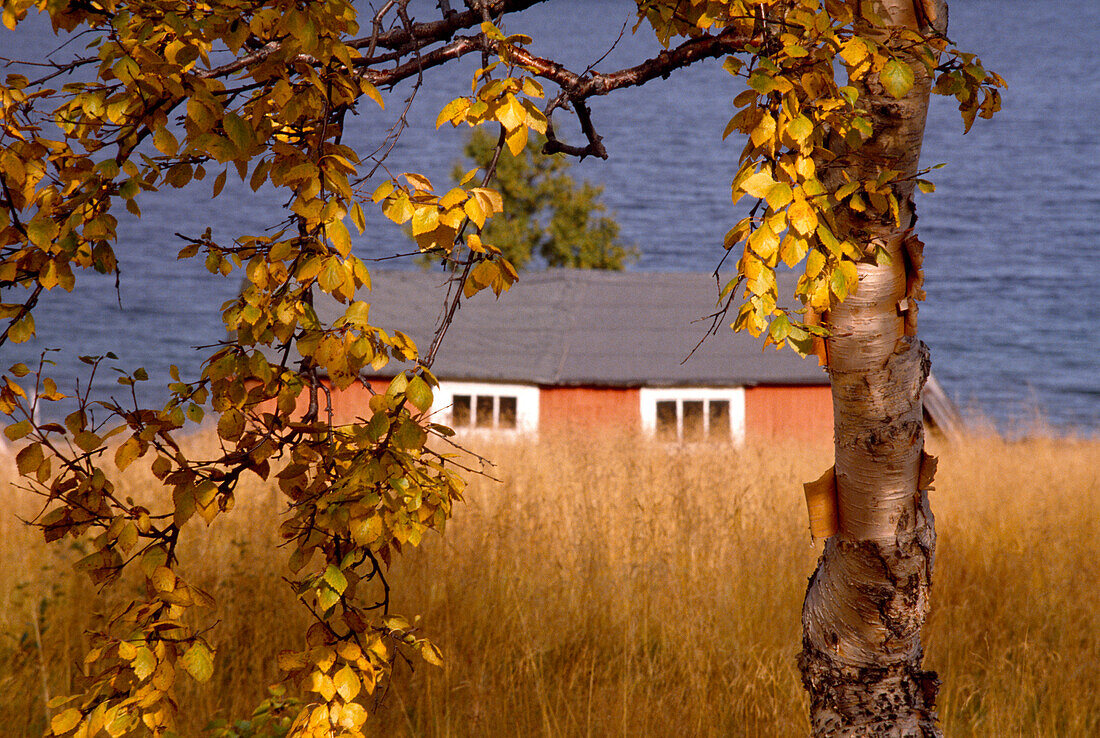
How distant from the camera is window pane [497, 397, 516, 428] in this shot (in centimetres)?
1547

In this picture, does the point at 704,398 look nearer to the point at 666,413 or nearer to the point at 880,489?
the point at 666,413

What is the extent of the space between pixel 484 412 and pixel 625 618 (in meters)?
11.5

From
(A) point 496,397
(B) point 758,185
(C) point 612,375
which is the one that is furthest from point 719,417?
(B) point 758,185

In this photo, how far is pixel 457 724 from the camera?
11.9 ft

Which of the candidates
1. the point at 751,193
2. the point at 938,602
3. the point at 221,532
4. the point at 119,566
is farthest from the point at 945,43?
the point at 221,532

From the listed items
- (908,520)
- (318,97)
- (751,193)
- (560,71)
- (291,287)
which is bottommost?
(908,520)

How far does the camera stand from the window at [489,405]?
15.1 meters

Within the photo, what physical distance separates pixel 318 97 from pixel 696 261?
80.1m

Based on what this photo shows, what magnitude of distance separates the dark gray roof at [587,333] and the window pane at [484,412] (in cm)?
63

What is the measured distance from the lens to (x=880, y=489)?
239 cm

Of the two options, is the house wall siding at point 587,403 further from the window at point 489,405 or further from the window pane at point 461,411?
the window pane at point 461,411

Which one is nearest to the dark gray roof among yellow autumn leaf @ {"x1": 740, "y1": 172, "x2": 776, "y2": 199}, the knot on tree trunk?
the knot on tree trunk

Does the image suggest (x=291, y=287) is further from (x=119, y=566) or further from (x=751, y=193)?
(x=751, y=193)

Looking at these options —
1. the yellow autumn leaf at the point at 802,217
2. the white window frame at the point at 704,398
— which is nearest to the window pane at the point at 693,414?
the white window frame at the point at 704,398
